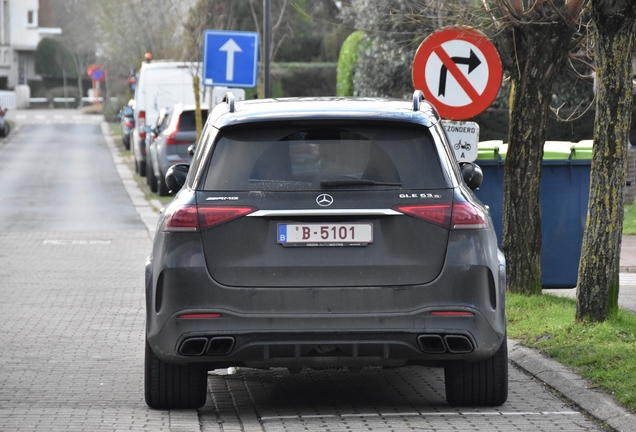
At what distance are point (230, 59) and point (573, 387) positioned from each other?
473 inches

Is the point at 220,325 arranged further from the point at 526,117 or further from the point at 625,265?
the point at 625,265

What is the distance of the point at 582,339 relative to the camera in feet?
26.5

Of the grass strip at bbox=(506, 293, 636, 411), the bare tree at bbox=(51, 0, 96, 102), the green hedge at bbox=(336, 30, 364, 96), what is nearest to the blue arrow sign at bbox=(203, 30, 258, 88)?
the grass strip at bbox=(506, 293, 636, 411)

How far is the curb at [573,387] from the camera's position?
624 cm

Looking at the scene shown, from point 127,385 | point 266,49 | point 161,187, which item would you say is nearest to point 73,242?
point 266,49

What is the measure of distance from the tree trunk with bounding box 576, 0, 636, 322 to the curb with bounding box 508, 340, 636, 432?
69cm

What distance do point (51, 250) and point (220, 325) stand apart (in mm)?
10500

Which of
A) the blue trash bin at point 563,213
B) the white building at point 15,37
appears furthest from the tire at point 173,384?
the white building at point 15,37

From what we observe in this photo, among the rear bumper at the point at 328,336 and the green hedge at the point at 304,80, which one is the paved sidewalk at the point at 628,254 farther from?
the green hedge at the point at 304,80

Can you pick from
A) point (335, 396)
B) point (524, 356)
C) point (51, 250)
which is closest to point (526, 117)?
point (524, 356)

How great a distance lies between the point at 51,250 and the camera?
1609 cm

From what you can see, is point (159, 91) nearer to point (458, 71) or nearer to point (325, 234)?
point (458, 71)

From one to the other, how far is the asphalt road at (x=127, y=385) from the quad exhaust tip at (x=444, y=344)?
38 cm

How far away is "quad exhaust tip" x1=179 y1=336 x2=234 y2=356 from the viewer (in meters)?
6.02
